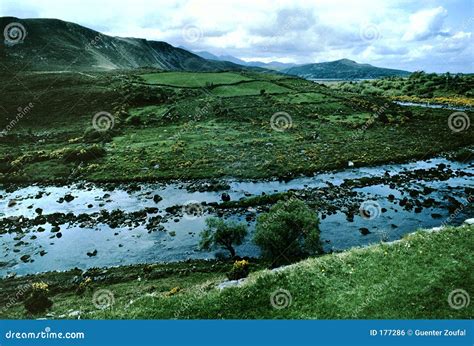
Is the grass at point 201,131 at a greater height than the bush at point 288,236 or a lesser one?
greater

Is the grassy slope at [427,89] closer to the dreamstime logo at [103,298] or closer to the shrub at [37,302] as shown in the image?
the dreamstime logo at [103,298]

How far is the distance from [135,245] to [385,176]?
36.9 m

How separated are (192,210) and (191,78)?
277ft

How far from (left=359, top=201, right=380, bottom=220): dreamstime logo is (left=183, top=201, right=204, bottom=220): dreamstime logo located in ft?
60.9

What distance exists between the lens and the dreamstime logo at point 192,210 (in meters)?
42.8

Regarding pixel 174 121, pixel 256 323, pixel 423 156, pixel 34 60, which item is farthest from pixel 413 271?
pixel 34 60

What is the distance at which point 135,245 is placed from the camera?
3631 centimetres

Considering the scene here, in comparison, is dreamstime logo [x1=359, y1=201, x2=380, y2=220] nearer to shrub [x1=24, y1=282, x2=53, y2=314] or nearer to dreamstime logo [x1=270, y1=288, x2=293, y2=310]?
dreamstime logo [x1=270, y1=288, x2=293, y2=310]

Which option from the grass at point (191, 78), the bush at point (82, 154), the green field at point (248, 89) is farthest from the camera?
the grass at point (191, 78)
